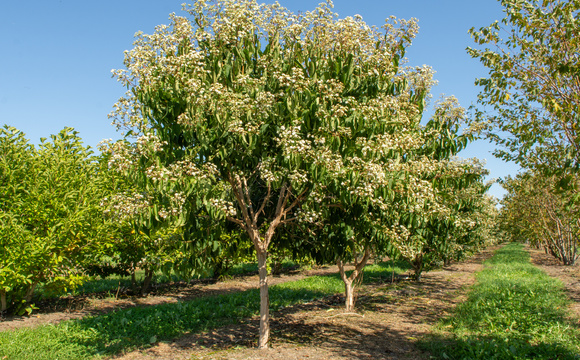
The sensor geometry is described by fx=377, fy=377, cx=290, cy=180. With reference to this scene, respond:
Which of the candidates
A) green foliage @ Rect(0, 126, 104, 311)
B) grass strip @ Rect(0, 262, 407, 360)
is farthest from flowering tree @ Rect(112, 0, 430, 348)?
green foliage @ Rect(0, 126, 104, 311)

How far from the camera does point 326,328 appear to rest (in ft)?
36.5

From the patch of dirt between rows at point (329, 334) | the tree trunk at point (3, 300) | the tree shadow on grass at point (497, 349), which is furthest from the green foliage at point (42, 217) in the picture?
the tree shadow on grass at point (497, 349)

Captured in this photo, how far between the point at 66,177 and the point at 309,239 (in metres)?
8.98

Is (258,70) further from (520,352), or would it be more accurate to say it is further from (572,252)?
(572,252)

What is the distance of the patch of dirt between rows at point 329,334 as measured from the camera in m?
8.48

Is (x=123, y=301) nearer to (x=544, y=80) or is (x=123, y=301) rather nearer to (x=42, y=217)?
(x=42, y=217)

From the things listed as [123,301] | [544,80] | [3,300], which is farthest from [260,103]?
[123,301]

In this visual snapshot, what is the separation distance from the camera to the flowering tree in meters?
6.64

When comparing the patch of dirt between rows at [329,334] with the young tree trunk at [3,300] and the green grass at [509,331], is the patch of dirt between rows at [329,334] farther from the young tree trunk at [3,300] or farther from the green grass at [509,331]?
the young tree trunk at [3,300]

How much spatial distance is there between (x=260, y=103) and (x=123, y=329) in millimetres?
7933

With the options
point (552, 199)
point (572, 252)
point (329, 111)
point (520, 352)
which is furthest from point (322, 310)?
point (572, 252)

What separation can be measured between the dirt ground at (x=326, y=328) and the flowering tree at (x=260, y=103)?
1.21 meters

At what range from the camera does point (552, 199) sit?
1117 inches

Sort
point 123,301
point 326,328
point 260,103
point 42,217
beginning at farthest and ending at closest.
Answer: point 123,301
point 42,217
point 326,328
point 260,103
